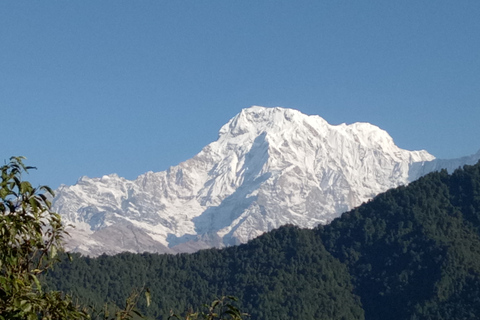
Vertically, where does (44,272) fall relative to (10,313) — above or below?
above

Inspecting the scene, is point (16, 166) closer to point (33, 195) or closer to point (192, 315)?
point (33, 195)

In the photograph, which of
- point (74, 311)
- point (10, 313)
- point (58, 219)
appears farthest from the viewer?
point (58, 219)

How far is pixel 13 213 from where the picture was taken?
73.8 feet

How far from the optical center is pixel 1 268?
2138cm

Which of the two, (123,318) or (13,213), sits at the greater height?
(13,213)

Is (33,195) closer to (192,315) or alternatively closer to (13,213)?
(13,213)

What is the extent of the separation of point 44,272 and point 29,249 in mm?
755

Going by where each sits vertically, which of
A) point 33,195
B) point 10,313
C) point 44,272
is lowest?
point 10,313

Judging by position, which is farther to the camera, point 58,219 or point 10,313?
Answer: point 58,219

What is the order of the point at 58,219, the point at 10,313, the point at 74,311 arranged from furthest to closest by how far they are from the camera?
the point at 58,219 → the point at 74,311 → the point at 10,313

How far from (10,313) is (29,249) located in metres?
3.17

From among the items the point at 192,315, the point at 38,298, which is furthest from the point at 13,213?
the point at 192,315

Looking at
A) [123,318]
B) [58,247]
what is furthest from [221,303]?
[58,247]

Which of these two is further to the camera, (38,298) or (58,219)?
(58,219)
